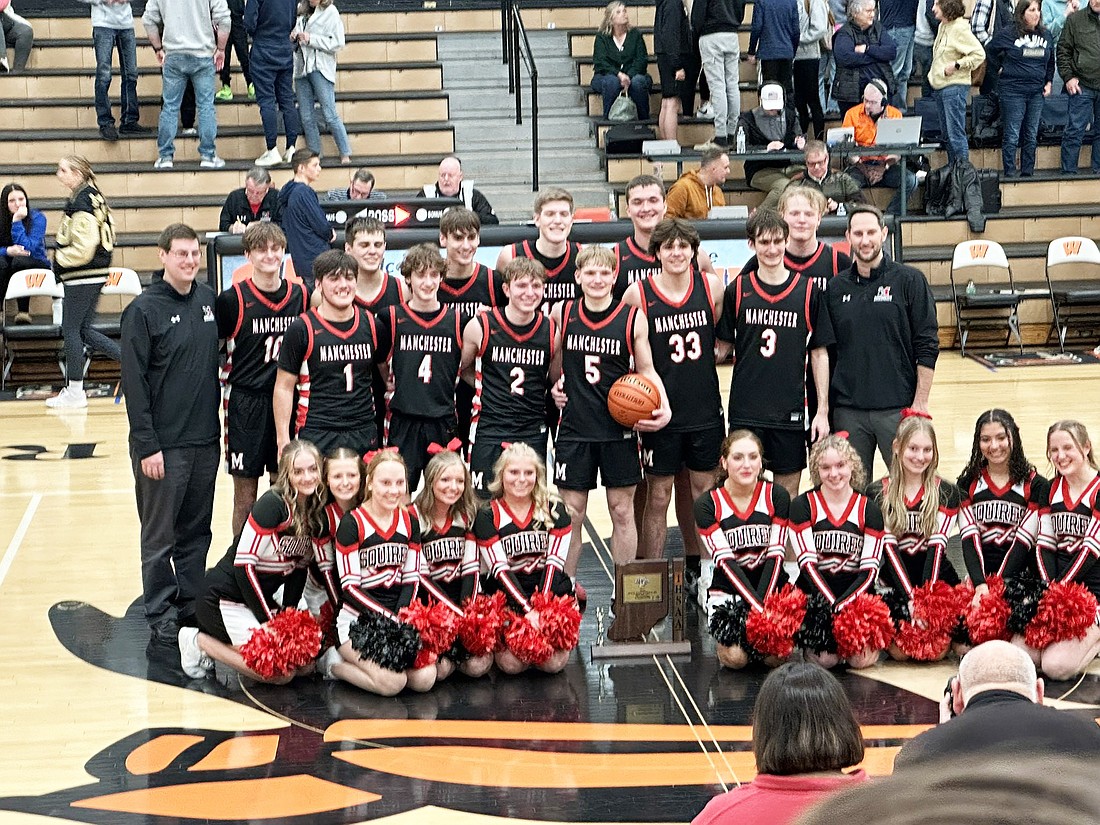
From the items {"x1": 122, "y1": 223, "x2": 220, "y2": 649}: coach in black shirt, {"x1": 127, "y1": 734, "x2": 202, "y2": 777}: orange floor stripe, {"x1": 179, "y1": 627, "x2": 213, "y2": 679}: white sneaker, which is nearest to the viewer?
{"x1": 127, "y1": 734, "x2": 202, "y2": 777}: orange floor stripe

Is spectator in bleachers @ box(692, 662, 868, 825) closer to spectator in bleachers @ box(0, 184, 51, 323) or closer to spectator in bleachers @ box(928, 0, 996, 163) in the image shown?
spectator in bleachers @ box(0, 184, 51, 323)

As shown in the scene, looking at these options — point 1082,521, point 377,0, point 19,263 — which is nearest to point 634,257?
point 1082,521

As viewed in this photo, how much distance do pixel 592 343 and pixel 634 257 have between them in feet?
2.68

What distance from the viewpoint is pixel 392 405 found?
6238 mm

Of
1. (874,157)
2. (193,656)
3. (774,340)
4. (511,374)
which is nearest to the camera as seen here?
(193,656)

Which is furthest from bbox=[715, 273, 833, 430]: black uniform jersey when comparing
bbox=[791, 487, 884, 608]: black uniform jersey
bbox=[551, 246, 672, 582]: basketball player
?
bbox=[791, 487, 884, 608]: black uniform jersey

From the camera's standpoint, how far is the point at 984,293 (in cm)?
1241

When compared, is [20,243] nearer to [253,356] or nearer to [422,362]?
[253,356]

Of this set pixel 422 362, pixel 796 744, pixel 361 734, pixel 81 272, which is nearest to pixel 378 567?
pixel 361 734

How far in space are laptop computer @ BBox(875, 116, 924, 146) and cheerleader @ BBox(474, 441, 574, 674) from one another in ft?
25.8

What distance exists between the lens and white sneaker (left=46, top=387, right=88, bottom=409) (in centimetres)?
1092

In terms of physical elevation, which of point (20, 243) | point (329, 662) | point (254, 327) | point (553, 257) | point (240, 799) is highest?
point (20, 243)

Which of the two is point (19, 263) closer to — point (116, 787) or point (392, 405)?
point (392, 405)

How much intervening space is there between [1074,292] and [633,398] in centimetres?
777
